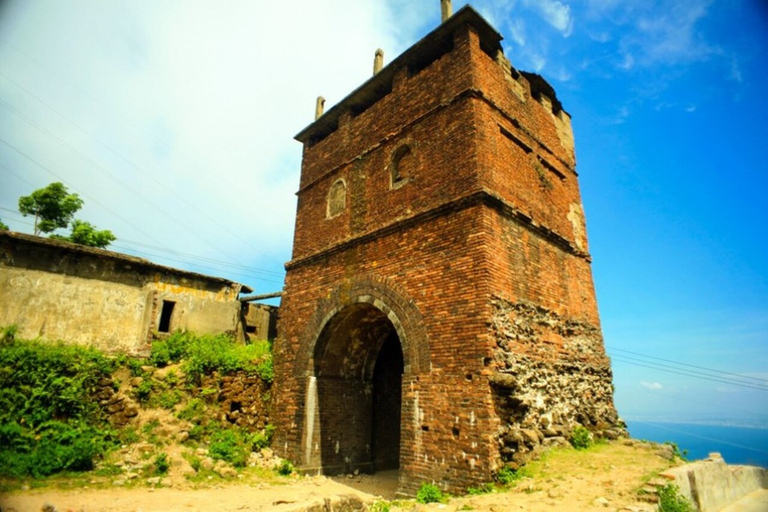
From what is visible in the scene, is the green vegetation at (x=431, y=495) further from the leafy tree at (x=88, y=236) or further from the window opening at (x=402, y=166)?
the leafy tree at (x=88, y=236)

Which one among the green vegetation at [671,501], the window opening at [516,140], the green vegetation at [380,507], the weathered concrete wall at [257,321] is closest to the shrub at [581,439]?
the green vegetation at [671,501]

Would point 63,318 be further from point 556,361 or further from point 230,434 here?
point 556,361

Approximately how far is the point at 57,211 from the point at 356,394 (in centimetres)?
1883

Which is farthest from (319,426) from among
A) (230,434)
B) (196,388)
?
(196,388)

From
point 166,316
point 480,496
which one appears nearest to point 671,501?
point 480,496

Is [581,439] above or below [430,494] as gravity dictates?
above

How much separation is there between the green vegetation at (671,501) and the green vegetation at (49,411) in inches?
387

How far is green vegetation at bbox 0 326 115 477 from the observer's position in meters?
7.98

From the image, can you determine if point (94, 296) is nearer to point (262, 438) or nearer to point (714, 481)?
point (262, 438)

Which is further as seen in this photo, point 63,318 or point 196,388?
point 63,318

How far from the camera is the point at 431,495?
283 inches

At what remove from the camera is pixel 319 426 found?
1045cm

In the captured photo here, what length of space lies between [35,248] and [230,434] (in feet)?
25.5

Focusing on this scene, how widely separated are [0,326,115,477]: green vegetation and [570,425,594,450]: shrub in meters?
9.57
